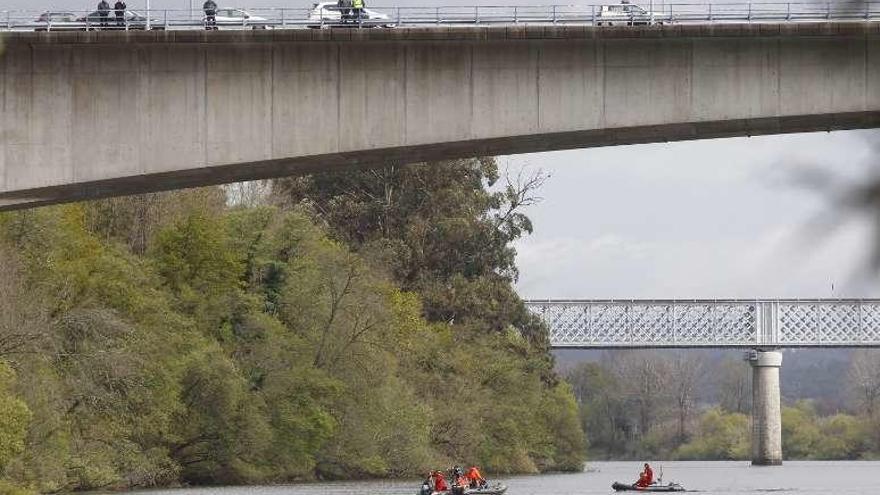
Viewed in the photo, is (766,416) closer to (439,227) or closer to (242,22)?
(439,227)

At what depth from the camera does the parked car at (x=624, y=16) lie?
4469 cm

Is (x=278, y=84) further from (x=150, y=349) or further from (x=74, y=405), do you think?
(x=150, y=349)

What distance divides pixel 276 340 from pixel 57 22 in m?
36.6

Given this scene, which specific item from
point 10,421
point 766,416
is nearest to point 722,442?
point 766,416

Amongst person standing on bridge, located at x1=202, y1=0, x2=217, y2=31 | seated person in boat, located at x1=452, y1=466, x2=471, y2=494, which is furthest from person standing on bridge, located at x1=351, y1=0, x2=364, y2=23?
seated person in boat, located at x1=452, y1=466, x2=471, y2=494

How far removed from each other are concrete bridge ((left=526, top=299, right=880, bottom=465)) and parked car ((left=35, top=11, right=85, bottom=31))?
83455 millimetres

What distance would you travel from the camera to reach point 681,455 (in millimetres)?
197375

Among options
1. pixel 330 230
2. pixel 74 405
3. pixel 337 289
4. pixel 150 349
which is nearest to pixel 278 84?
pixel 74 405

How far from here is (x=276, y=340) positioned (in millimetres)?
80750

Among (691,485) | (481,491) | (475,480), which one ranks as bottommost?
(691,485)

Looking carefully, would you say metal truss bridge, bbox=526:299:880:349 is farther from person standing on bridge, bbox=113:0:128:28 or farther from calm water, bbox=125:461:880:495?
person standing on bridge, bbox=113:0:128:28

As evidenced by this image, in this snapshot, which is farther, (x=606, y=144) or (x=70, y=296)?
(x=70, y=296)

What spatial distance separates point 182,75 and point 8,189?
477 centimetres

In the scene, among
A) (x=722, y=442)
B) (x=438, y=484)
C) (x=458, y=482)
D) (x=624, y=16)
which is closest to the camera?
(x=624, y=16)
